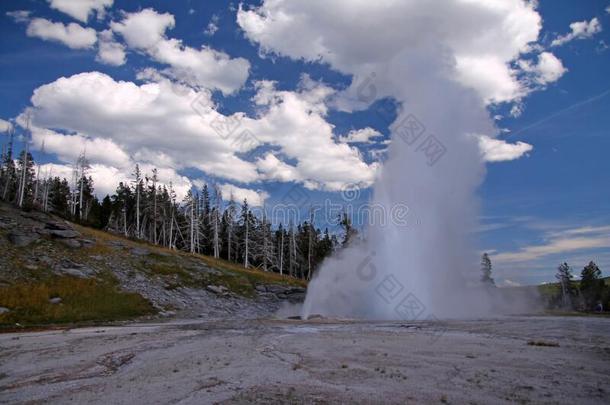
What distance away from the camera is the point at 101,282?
4575 cm

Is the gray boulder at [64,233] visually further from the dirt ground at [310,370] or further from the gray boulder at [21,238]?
the dirt ground at [310,370]

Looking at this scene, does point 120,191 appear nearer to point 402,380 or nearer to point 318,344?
point 318,344

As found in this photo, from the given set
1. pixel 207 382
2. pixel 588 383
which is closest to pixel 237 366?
pixel 207 382

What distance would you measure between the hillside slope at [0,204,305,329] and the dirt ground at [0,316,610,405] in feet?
57.2

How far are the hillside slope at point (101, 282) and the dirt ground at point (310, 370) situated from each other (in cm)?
1744

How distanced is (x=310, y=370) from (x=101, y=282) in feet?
126

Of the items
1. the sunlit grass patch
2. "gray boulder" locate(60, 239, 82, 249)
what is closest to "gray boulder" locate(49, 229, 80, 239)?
"gray boulder" locate(60, 239, 82, 249)

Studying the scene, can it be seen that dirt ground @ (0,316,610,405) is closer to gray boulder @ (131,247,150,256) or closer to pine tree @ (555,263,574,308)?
gray boulder @ (131,247,150,256)

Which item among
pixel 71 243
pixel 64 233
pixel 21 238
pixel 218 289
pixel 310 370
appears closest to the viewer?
pixel 310 370

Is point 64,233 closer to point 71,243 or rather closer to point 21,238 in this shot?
point 71,243

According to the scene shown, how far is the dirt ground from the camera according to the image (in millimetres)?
10367

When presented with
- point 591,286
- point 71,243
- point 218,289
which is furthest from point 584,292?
point 71,243

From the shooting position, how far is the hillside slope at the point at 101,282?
38.2 m

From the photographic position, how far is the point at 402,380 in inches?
470
